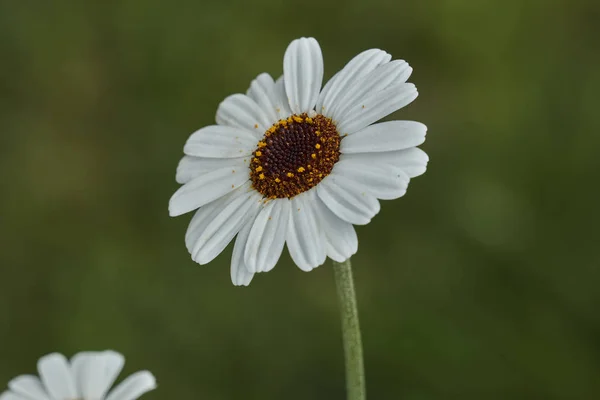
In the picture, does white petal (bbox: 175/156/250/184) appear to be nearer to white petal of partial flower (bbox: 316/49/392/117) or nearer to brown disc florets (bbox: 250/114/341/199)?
brown disc florets (bbox: 250/114/341/199)

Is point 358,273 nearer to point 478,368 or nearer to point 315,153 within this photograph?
point 478,368

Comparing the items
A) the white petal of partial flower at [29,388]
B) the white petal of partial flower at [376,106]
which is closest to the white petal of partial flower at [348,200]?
the white petal of partial flower at [376,106]

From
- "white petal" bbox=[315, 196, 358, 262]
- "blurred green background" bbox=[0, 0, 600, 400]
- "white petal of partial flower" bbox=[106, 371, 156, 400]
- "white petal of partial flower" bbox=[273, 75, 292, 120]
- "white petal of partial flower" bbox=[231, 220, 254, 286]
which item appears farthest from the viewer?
"blurred green background" bbox=[0, 0, 600, 400]

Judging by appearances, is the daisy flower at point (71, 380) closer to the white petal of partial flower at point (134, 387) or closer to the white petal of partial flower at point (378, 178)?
the white petal of partial flower at point (134, 387)

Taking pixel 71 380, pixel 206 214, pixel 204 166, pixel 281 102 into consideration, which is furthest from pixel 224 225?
pixel 71 380

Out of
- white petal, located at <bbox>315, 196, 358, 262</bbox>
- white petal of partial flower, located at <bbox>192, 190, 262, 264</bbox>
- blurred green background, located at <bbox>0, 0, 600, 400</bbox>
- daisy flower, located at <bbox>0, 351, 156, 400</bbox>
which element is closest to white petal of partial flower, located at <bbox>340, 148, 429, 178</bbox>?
white petal, located at <bbox>315, 196, 358, 262</bbox>

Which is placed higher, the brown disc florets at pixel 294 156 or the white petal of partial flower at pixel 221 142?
the white petal of partial flower at pixel 221 142
